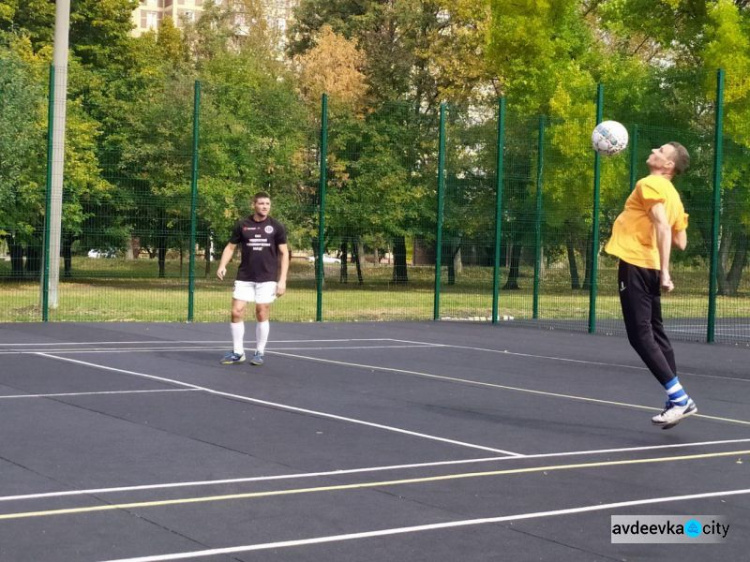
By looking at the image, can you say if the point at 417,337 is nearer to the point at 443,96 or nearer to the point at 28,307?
the point at 28,307

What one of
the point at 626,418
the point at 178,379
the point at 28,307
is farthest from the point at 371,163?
the point at 626,418

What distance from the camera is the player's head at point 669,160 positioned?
27.5ft

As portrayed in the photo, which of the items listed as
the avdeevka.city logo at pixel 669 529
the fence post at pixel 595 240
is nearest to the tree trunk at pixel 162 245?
the fence post at pixel 595 240

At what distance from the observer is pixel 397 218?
27.5 metres

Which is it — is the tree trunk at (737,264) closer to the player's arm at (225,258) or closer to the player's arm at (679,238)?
the player's arm at (225,258)

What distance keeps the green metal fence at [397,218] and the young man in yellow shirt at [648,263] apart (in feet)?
31.6

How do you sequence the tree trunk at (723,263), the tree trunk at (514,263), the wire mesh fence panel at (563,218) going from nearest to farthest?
1. the tree trunk at (723,263)
2. the tree trunk at (514,263)
3. the wire mesh fence panel at (563,218)

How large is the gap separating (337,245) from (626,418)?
1937 cm

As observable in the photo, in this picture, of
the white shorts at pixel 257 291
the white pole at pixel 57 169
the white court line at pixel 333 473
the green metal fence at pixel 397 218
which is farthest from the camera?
the green metal fence at pixel 397 218

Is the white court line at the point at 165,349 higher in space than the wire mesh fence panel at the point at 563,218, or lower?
lower

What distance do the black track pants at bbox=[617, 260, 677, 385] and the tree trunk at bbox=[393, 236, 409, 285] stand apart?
59.4 ft

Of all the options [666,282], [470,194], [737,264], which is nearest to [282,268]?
[666,282]

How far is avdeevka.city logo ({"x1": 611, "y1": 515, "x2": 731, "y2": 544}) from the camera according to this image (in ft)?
17.0

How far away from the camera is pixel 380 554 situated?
192 inches
